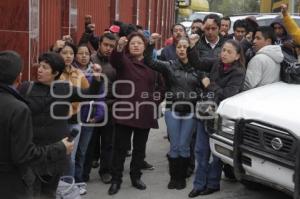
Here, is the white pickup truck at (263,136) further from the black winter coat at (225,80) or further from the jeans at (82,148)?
the jeans at (82,148)

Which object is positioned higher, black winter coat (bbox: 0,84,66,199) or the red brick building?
the red brick building

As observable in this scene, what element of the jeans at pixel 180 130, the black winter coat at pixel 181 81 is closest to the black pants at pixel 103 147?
the jeans at pixel 180 130

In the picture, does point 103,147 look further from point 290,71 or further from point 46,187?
point 290,71

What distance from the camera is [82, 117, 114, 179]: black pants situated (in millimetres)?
6102

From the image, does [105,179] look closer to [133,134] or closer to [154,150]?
[133,134]

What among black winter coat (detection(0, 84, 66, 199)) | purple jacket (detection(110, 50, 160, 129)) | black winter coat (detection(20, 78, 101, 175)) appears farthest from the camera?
purple jacket (detection(110, 50, 160, 129))

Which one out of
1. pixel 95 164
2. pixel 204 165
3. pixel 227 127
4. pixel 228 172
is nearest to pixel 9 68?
pixel 227 127

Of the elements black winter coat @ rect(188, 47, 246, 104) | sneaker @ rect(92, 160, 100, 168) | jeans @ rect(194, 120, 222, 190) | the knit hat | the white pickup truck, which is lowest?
sneaker @ rect(92, 160, 100, 168)

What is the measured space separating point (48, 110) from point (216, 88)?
201 cm

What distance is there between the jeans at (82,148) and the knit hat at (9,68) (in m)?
2.49

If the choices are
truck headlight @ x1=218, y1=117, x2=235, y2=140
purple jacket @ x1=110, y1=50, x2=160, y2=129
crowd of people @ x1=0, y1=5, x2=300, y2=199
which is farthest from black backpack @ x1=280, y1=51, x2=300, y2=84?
purple jacket @ x1=110, y1=50, x2=160, y2=129

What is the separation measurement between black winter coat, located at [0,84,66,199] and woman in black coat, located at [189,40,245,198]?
9.02 ft

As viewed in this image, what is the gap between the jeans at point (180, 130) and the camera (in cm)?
581

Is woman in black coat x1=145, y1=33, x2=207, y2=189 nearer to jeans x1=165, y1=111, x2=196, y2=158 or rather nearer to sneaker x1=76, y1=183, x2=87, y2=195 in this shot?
jeans x1=165, y1=111, x2=196, y2=158
